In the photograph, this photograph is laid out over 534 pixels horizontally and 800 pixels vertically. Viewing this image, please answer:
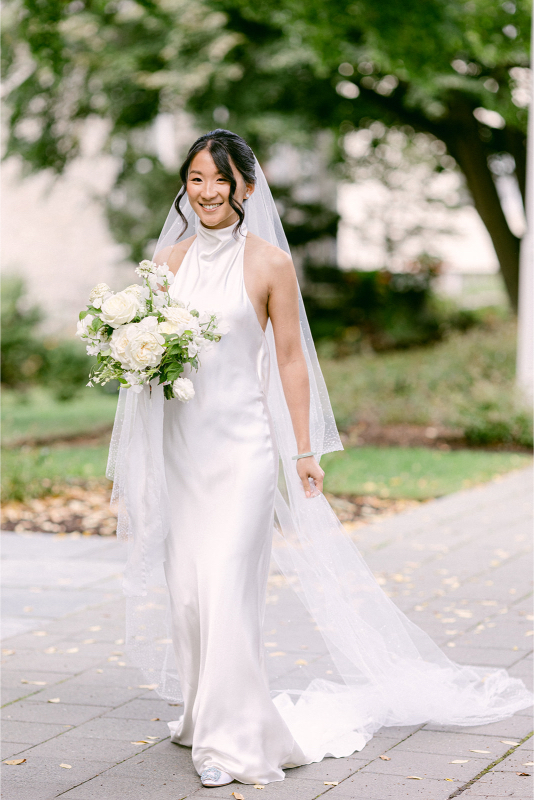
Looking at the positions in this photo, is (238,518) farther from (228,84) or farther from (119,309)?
(228,84)

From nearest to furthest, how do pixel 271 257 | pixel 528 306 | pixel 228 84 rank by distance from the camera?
pixel 271 257, pixel 528 306, pixel 228 84

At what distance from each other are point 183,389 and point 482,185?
1597 cm

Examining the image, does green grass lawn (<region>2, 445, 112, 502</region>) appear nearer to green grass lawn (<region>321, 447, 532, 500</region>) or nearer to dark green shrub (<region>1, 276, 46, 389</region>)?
green grass lawn (<region>321, 447, 532, 500</region>)

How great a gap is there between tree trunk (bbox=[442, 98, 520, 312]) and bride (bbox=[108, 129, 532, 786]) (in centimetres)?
1482

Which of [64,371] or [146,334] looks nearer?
[146,334]

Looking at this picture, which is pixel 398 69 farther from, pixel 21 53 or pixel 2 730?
pixel 2 730

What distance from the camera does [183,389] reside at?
366 centimetres

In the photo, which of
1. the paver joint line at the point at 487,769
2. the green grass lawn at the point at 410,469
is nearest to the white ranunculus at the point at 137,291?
the paver joint line at the point at 487,769

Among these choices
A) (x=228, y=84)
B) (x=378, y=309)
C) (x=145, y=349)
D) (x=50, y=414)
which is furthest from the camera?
(x=378, y=309)

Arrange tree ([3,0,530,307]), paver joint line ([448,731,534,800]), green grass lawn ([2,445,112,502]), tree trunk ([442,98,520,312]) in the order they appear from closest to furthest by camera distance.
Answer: paver joint line ([448,731,534,800]), green grass lawn ([2,445,112,502]), tree ([3,0,530,307]), tree trunk ([442,98,520,312])

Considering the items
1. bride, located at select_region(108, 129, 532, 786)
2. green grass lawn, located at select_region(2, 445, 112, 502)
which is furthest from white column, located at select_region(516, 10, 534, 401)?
bride, located at select_region(108, 129, 532, 786)

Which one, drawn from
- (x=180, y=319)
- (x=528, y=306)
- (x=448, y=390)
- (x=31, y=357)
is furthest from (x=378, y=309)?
(x=180, y=319)

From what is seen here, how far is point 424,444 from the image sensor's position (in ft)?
43.2

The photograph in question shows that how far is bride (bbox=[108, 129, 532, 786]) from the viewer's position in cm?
→ 378
